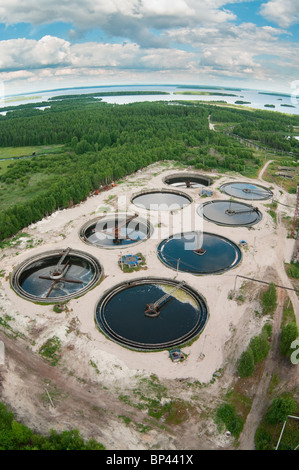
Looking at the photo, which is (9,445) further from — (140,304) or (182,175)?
(182,175)

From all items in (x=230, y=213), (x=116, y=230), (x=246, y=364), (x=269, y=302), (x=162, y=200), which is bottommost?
(x=246, y=364)

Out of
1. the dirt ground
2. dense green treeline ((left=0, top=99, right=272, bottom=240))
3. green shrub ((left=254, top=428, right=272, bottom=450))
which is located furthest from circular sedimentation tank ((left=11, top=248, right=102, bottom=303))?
green shrub ((left=254, top=428, right=272, bottom=450))

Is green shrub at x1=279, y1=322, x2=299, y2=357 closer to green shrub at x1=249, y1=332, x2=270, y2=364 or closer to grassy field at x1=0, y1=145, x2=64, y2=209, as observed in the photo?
green shrub at x1=249, y1=332, x2=270, y2=364

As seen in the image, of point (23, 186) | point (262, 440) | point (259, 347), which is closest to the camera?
point (262, 440)

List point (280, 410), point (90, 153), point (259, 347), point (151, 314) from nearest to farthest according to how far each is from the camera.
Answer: point (280, 410) → point (259, 347) → point (151, 314) → point (90, 153)

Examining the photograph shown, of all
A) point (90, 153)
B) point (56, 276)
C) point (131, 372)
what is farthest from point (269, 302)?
point (90, 153)

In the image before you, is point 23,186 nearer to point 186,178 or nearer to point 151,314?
point 186,178
